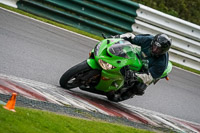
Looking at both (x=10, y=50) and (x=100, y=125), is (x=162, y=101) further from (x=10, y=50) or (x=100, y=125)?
(x=100, y=125)

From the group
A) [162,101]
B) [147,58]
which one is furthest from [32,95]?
[162,101]

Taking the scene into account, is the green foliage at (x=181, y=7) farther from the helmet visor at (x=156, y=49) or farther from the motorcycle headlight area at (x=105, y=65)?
the motorcycle headlight area at (x=105, y=65)

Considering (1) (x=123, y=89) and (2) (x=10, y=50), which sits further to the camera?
(2) (x=10, y=50)

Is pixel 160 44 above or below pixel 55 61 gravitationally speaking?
above

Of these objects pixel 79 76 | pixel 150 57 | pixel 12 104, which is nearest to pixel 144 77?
pixel 150 57

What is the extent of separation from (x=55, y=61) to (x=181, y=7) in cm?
780

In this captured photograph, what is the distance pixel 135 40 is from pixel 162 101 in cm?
215

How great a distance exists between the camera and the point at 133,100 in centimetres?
913

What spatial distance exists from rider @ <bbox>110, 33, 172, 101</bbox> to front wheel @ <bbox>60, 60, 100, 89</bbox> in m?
0.53

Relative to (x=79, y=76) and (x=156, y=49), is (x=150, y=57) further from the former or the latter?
(x=79, y=76)

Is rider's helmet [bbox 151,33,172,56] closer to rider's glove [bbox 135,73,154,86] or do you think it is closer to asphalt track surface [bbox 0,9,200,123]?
rider's glove [bbox 135,73,154,86]

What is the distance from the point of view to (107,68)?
7.38m

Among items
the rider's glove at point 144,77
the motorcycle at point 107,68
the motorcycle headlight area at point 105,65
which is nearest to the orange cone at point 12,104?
the motorcycle at point 107,68

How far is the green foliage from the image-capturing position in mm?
15836
